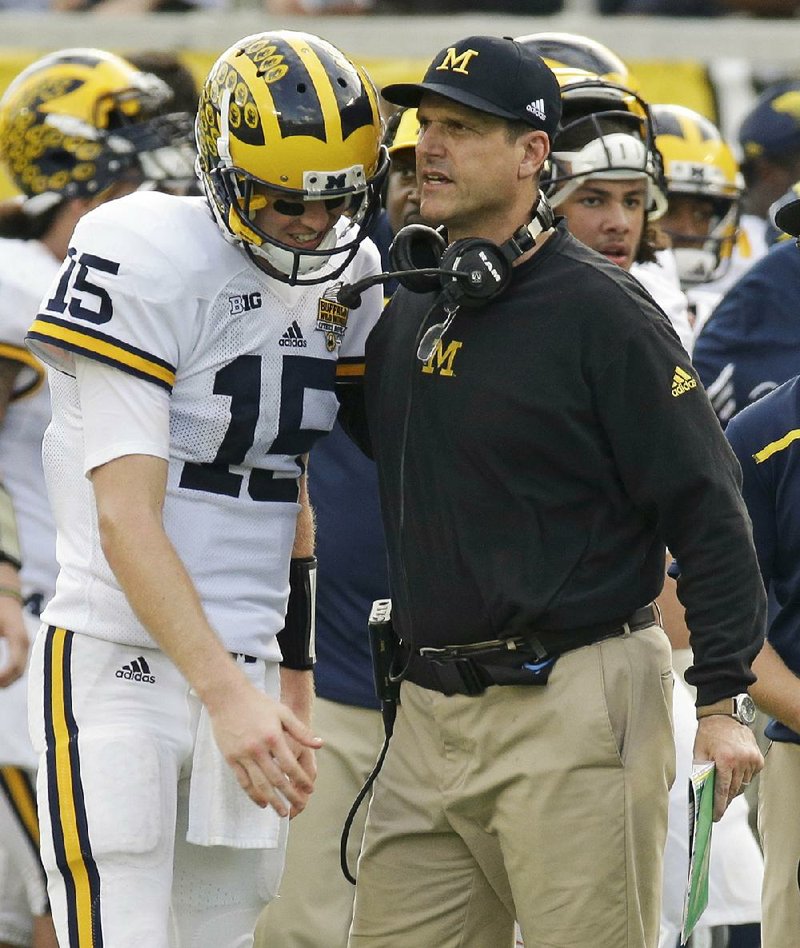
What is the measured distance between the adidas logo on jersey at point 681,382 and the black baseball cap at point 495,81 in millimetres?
519

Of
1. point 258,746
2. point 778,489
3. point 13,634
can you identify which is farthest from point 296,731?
point 13,634

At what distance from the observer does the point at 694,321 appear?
6590 millimetres

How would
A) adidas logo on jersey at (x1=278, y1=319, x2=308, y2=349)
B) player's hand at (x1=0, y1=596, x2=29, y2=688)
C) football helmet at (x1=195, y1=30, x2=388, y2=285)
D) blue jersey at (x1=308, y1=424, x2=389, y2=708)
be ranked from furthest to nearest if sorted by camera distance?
blue jersey at (x1=308, y1=424, x2=389, y2=708) → player's hand at (x1=0, y1=596, x2=29, y2=688) → adidas logo on jersey at (x1=278, y1=319, x2=308, y2=349) → football helmet at (x1=195, y1=30, x2=388, y2=285)

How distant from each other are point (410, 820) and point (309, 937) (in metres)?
1.11

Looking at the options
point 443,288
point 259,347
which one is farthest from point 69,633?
point 443,288

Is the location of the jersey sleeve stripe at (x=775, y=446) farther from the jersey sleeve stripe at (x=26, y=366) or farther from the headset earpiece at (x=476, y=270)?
the jersey sleeve stripe at (x=26, y=366)

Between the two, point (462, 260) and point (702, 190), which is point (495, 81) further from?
point (702, 190)

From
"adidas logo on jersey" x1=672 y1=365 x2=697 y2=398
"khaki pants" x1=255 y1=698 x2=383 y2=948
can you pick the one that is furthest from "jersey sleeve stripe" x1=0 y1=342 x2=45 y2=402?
"adidas logo on jersey" x1=672 y1=365 x2=697 y2=398

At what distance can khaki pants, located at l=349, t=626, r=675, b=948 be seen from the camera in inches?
134

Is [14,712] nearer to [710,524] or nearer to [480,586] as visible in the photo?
[480,586]

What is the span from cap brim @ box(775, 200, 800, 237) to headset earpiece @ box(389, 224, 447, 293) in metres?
0.82

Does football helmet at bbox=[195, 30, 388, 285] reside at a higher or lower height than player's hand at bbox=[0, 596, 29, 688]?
higher

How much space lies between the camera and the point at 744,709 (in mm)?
3420

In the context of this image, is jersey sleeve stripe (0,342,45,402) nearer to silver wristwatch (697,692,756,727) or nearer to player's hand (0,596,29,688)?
player's hand (0,596,29,688)
